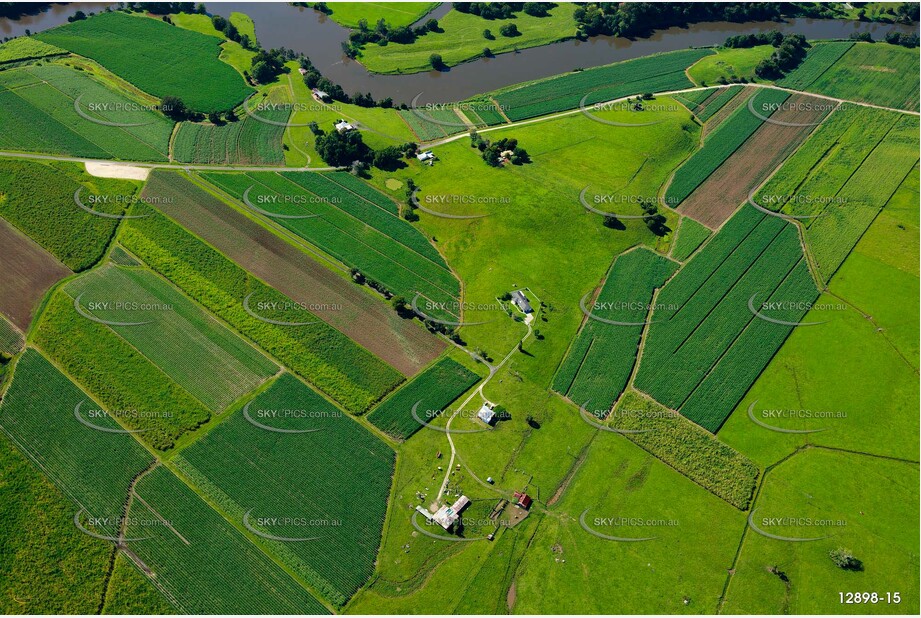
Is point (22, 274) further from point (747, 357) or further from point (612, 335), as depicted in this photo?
point (747, 357)

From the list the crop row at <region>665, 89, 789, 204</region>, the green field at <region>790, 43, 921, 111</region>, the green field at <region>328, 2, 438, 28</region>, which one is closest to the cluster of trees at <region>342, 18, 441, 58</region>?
the green field at <region>328, 2, 438, 28</region>

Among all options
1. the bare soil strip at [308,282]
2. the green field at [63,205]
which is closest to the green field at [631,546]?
the bare soil strip at [308,282]

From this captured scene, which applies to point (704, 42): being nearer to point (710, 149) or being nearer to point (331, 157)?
point (710, 149)

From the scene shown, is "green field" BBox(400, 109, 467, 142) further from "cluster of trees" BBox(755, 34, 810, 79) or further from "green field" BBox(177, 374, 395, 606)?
"cluster of trees" BBox(755, 34, 810, 79)

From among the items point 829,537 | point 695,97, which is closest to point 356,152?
point 695,97

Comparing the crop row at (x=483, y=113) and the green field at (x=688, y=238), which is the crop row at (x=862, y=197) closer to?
the green field at (x=688, y=238)
